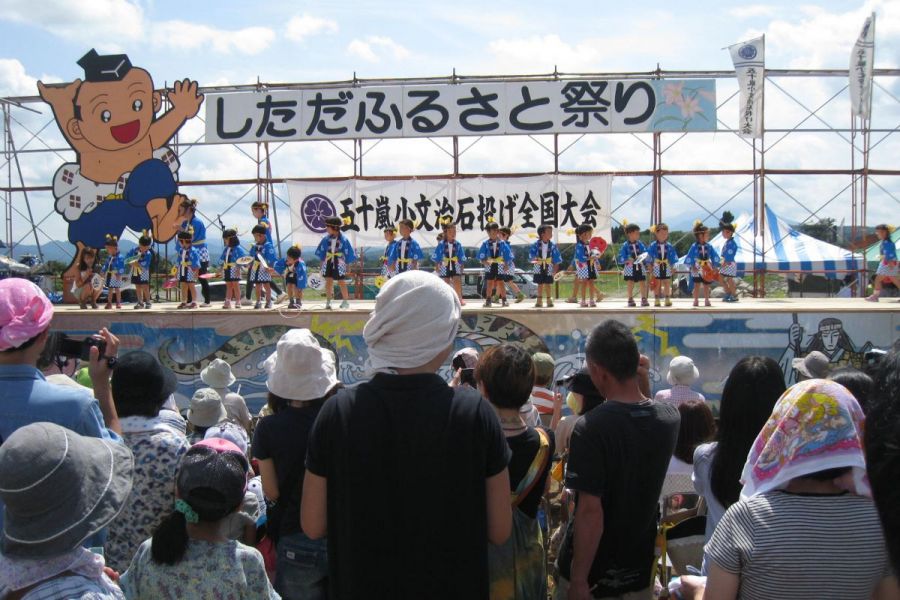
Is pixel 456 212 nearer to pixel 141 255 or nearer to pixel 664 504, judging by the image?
pixel 141 255

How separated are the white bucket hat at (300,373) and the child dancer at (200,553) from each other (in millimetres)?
519

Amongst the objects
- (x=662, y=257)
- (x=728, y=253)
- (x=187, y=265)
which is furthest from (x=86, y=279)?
(x=728, y=253)

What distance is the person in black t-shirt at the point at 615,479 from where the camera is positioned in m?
2.24

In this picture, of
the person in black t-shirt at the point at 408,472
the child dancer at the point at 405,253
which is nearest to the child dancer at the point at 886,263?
the child dancer at the point at 405,253

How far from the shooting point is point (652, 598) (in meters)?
2.44

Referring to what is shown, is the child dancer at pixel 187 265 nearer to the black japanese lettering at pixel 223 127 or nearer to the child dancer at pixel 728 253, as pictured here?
the black japanese lettering at pixel 223 127

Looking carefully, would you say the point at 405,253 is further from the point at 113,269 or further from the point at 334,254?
the point at 113,269

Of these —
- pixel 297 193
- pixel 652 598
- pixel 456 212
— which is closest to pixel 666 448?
pixel 652 598

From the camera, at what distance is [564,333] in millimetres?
9570

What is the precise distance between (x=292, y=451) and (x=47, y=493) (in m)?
0.95

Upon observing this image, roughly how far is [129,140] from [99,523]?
45.2 ft

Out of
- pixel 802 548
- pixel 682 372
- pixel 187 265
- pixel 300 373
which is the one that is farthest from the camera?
pixel 187 265

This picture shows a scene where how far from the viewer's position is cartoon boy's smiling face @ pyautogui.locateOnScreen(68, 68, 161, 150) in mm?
13875

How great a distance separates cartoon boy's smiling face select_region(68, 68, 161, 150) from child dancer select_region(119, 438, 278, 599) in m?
13.3
